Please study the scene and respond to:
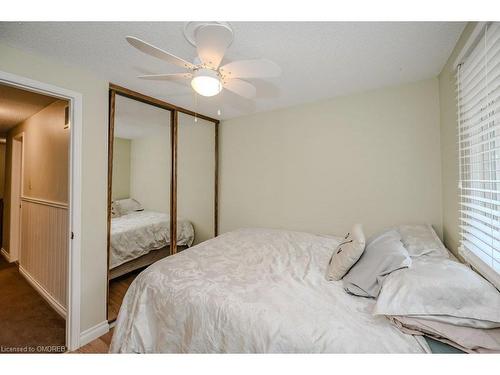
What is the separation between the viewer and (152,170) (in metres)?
2.45

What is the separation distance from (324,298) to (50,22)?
2.27 metres

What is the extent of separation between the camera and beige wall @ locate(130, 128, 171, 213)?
2281mm

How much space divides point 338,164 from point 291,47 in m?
1.38

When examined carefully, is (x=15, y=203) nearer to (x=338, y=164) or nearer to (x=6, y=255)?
(x=6, y=255)

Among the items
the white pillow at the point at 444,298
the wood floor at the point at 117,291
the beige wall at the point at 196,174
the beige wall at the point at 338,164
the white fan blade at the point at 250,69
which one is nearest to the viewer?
the white pillow at the point at 444,298

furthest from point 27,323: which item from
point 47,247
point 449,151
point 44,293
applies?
point 449,151

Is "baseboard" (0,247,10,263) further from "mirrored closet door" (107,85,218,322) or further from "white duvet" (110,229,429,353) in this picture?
"white duvet" (110,229,429,353)

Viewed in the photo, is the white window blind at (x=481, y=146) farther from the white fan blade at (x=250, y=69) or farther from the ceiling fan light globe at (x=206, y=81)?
the ceiling fan light globe at (x=206, y=81)

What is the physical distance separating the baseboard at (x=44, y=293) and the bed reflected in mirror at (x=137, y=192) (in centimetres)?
50

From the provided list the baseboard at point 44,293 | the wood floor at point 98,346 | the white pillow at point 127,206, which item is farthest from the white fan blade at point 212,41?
the baseboard at point 44,293

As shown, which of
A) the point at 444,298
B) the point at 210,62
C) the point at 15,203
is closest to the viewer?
the point at 444,298

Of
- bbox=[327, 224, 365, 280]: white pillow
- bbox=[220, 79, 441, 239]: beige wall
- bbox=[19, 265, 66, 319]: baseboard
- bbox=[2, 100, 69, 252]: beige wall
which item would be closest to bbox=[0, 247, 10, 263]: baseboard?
bbox=[19, 265, 66, 319]: baseboard

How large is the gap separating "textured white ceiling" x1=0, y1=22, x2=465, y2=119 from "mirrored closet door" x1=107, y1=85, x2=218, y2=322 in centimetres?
41

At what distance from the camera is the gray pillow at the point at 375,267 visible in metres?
1.23
